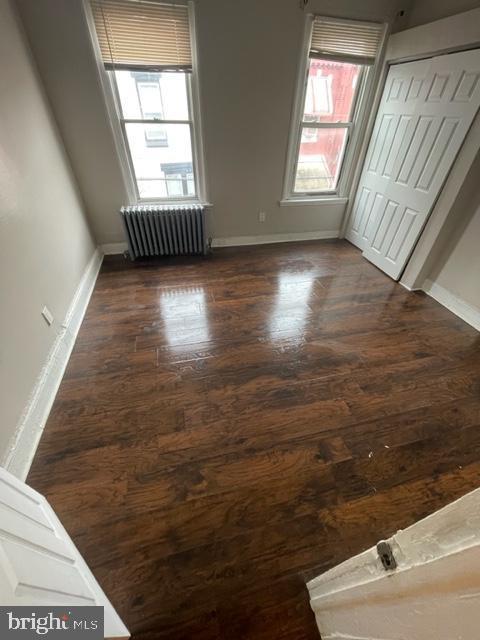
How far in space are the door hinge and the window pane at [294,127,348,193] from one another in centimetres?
356

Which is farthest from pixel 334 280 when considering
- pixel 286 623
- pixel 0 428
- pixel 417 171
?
pixel 0 428

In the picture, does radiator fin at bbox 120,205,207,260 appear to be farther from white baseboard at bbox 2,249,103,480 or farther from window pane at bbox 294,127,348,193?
window pane at bbox 294,127,348,193

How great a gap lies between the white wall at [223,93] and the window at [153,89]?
6.4 inches

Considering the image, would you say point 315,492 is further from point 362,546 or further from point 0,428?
point 0,428

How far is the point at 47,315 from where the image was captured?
5.91ft

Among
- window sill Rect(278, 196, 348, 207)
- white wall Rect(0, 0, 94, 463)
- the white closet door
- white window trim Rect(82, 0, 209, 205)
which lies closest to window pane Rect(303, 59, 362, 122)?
the white closet door

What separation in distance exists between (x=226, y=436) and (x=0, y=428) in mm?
1108

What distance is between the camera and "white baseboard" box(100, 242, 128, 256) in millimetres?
3163

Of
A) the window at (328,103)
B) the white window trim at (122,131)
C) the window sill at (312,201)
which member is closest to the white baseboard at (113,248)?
the white window trim at (122,131)

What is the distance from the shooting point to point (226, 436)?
4.84 feet

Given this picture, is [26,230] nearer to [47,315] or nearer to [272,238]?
[47,315]

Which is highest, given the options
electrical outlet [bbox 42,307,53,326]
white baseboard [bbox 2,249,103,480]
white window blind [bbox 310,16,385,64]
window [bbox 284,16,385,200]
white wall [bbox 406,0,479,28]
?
white wall [bbox 406,0,479,28]

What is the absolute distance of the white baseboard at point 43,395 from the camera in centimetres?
130

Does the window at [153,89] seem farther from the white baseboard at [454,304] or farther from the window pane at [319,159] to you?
the white baseboard at [454,304]
